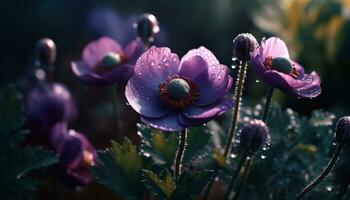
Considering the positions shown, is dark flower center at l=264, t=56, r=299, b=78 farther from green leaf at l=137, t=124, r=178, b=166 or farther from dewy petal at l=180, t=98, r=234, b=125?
green leaf at l=137, t=124, r=178, b=166

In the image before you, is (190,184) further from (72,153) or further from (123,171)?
(72,153)

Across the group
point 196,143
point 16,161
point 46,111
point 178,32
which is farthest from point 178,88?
point 178,32

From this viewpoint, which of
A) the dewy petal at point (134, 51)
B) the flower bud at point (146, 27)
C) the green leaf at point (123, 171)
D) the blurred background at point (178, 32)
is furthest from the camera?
the blurred background at point (178, 32)

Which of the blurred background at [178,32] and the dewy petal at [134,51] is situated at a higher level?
the dewy petal at [134,51]

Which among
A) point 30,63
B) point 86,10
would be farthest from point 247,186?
point 86,10

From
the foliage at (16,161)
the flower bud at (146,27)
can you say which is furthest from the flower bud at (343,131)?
the foliage at (16,161)

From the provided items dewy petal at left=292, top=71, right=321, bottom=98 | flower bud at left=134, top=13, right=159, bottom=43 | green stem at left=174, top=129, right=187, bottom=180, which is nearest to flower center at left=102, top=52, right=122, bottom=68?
flower bud at left=134, top=13, right=159, bottom=43

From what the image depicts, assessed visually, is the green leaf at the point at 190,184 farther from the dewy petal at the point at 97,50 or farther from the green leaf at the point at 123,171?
the dewy petal at the point at 97,50
